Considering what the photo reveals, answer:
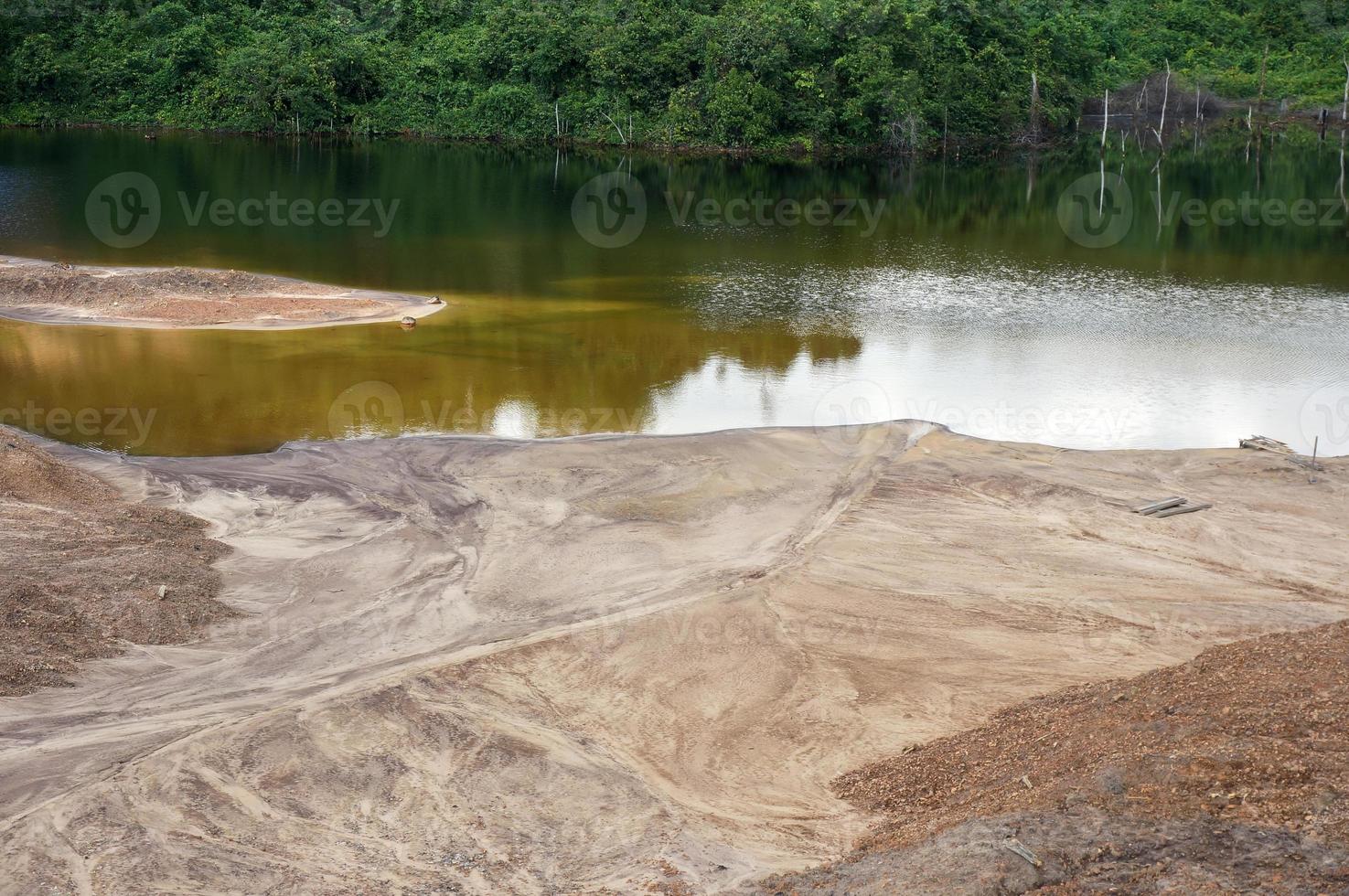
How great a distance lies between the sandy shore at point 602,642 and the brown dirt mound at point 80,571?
322mm

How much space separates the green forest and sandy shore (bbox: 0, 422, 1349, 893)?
42.0 meters

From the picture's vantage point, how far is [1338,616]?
1230 centimetres

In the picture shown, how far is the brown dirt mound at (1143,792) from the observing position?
6848mm

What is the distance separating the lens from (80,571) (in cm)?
1216

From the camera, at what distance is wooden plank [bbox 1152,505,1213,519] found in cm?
1477

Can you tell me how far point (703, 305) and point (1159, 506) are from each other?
13.1 m

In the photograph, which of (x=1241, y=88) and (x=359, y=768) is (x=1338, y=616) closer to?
(x=359, y=768)

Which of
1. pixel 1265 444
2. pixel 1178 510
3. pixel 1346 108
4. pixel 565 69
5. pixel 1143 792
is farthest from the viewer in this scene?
pixel 1346 108

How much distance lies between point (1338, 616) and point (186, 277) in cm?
2220

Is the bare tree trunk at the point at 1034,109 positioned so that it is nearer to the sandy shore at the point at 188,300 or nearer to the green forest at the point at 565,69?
the green forest at the point at 565,69

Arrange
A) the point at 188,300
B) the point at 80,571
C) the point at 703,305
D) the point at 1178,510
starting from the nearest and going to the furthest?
the point at 80,571, the point at 1178,510, the point at 188,300, the point at 703,305

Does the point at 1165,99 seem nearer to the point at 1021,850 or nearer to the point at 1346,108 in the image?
the point at 1346,108

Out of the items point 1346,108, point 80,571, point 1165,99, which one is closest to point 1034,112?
point 1165,99

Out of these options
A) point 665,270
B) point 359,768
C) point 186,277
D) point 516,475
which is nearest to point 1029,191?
point 665,270
